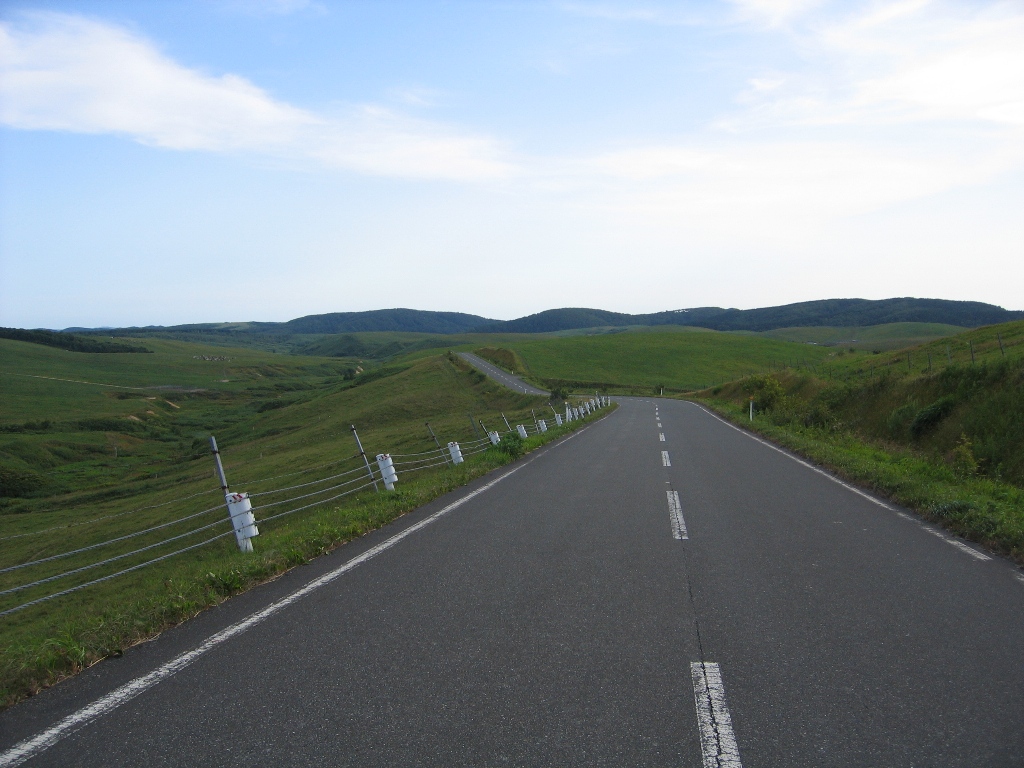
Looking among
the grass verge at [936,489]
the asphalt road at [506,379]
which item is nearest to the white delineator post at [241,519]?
the grass verge at [936,489]

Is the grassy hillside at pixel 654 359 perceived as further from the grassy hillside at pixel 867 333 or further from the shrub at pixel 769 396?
the grassy hillside at pixel 867 333

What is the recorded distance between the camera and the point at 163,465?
56188 millimetres

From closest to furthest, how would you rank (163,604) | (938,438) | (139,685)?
(139,685), (163,604), (938,438)

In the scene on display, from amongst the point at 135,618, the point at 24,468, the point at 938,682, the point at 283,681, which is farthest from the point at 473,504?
the point at 24,468

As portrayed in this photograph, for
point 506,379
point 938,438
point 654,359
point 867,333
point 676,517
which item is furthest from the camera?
point 867,333

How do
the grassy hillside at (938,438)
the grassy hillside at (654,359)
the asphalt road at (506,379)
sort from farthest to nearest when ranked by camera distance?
the grassy hillside at (654,359) → the asphalt road at (506,379) → the grassy hillside at (938,438)

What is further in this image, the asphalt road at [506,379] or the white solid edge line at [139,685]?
the asphalt road at [506,379]

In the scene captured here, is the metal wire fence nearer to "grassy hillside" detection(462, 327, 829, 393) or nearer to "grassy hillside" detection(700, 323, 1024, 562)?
"grassy hillside" detection(700, 323, 1024, 562)

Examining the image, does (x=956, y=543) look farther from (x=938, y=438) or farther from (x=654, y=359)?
(x=654, y=359)

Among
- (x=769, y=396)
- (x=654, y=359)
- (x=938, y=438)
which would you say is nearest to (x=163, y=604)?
(x=938, y=438)

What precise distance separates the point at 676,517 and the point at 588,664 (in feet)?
16.4

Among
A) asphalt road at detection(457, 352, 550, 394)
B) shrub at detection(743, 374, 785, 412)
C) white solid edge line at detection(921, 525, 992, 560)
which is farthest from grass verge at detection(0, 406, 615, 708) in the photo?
asphalt road at detection(457, 352, 550, 394)

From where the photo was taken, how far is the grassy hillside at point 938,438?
8445 millimetres

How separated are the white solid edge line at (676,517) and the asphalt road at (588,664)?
0.56ft
